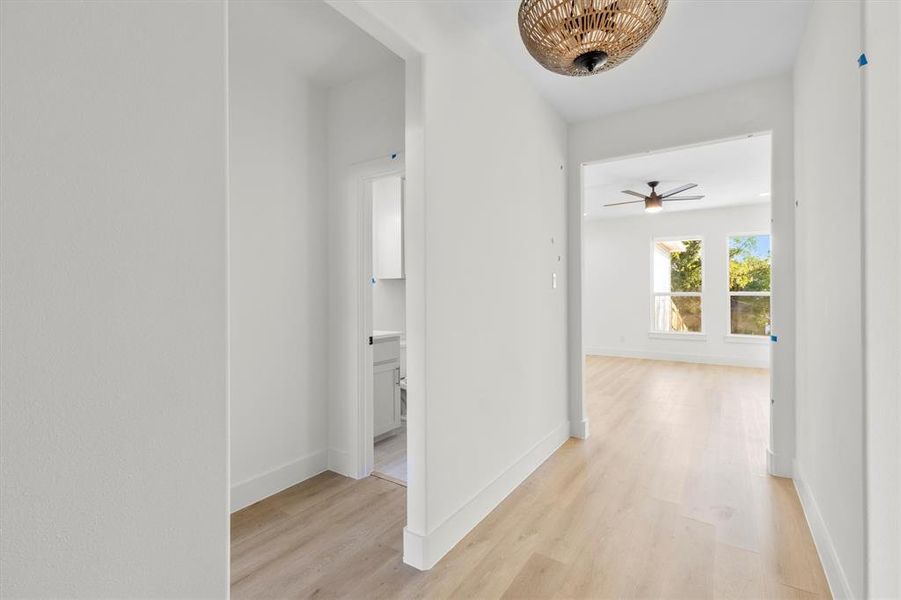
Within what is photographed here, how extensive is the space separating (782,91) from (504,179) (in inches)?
78.4

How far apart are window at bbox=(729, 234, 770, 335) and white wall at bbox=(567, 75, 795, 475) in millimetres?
4938

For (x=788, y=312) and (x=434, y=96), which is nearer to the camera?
(x=434, y=96)

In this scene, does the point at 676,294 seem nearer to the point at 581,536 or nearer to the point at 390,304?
the point at 390,304

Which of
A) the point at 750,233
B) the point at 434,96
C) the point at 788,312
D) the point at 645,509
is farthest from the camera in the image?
the point at 750,233

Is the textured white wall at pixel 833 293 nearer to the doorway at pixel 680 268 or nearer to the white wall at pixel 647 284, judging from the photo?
the doorway at pixel 680 268

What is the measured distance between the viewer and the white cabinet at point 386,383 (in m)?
3.43

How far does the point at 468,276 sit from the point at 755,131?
7.69 feet

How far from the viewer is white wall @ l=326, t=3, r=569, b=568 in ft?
6.32

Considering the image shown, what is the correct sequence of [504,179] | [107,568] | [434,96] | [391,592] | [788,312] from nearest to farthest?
[107,568] → [391,592] → [434,96] → [504,179] → [788,312]

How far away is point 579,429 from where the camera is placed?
354 cm
